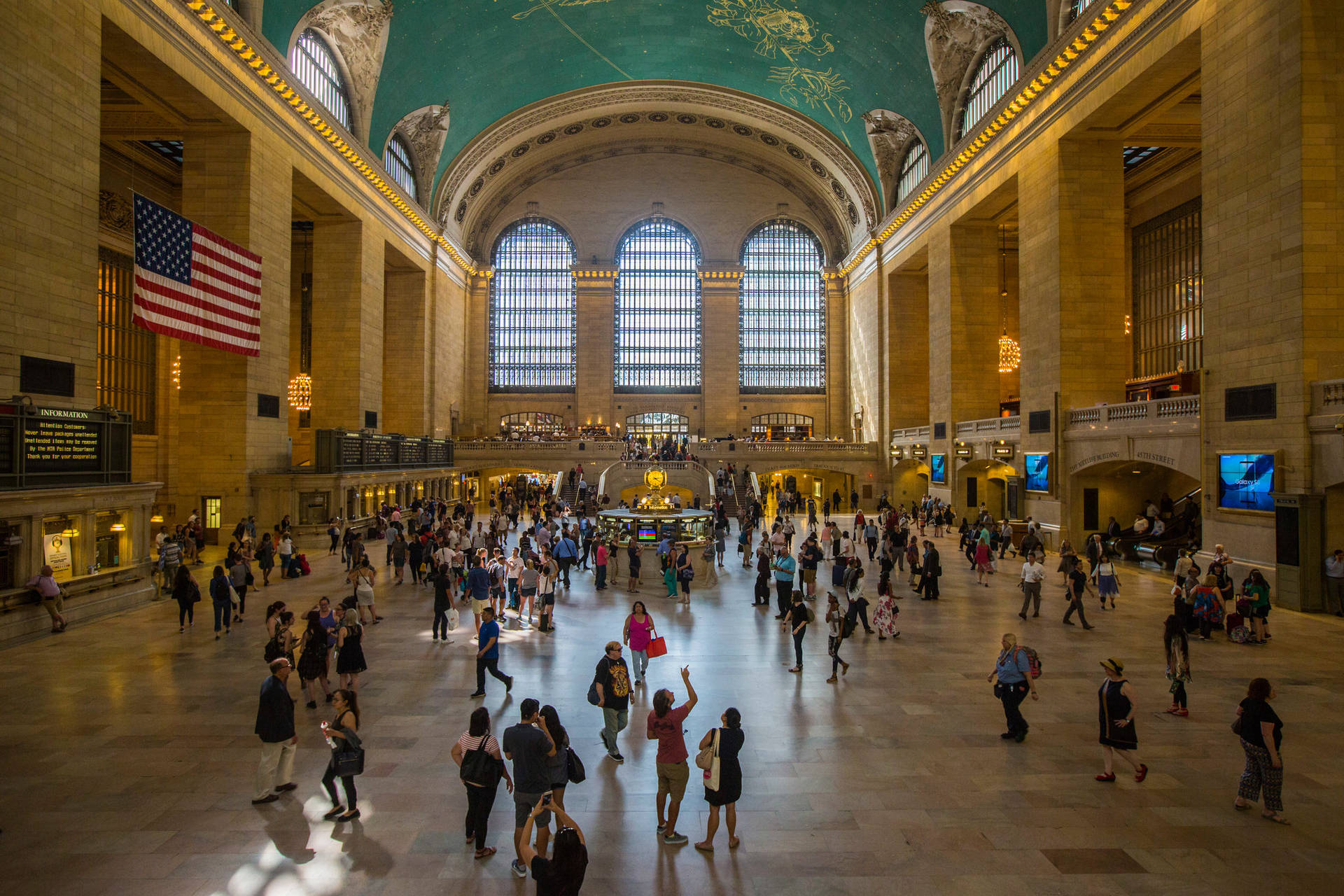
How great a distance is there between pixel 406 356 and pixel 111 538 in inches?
892

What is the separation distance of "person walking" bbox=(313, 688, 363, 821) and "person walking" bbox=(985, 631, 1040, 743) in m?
5.43

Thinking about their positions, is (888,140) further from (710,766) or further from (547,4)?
(710,766)

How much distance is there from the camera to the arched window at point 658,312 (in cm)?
4444

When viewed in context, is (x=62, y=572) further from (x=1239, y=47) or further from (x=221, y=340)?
(x=1239, y=47)

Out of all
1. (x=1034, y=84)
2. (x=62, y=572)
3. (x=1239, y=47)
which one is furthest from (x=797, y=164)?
(x=62, y=572)

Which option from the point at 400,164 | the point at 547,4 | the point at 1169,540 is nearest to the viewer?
the point at 1169,540

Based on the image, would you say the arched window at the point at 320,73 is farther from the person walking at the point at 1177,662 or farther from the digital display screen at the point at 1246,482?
the digital display screen at the point at 1246,482

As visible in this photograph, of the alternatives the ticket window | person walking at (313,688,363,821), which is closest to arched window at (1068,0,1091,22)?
person walking at (313,688,363,821)

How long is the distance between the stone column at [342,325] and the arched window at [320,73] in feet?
12.6

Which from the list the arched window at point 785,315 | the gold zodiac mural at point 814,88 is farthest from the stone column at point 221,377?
the arched window at point 785,315

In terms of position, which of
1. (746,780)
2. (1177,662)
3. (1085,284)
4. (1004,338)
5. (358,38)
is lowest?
(746,780)

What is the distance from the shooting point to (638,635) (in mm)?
8148

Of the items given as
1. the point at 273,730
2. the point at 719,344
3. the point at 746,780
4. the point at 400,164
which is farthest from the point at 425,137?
the point at 746,780

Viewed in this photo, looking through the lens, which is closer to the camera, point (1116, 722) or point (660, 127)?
point (1116, 722)
